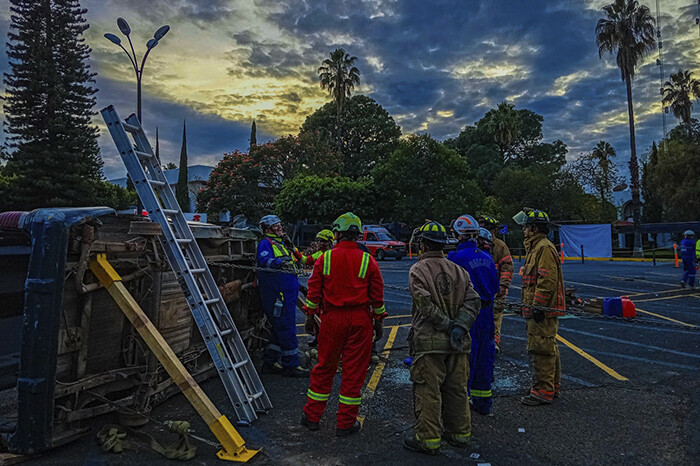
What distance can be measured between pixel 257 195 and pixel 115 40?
20047 mm

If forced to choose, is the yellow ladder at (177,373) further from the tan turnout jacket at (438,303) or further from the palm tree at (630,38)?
the palm tree at (630,38)

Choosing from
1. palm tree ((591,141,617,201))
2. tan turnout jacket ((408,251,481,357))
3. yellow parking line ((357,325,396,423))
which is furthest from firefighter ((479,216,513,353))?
palm tree ((591,141,617,201))

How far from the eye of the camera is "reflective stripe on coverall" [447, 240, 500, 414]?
4504mm

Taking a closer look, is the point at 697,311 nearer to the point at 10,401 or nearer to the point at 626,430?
the point at 626,430

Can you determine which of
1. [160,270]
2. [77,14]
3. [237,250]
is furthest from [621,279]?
[77,14]

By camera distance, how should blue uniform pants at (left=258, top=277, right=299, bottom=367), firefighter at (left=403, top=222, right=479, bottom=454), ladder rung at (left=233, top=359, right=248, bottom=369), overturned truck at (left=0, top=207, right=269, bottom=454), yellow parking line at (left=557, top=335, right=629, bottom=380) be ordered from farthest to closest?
1. yellow parking line at (left=557, top=335, right=629, bottom=380)
2. blue uniform pants at (left=258, top=277, right=299, bottom=367)
3. ladder rung at (left=233, top=359, right=248, bottom=369)
4. firefighter at (left=403, top=222, right=479, bottom=454)
5. overturned truck at (left=0, top=207, right=269, bottom=454)

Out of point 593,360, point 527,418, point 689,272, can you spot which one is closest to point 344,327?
point 527,418

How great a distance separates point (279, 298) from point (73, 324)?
2.41 m

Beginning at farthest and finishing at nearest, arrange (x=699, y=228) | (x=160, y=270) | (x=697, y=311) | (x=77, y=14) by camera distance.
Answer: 1. (x=77, y=14)
2. (x=699, y=228)
3. (x=697, y=311)
4. (x=160, y=270)

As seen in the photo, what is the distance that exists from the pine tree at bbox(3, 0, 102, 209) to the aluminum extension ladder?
2845 cm

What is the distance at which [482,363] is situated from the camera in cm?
450

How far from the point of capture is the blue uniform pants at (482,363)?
14.8 feet

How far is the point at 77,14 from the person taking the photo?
30.7 meters

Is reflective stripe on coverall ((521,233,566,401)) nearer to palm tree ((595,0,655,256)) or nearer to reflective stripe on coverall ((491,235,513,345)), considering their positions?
reflective stripe on coverall ((491,235,513,345))
